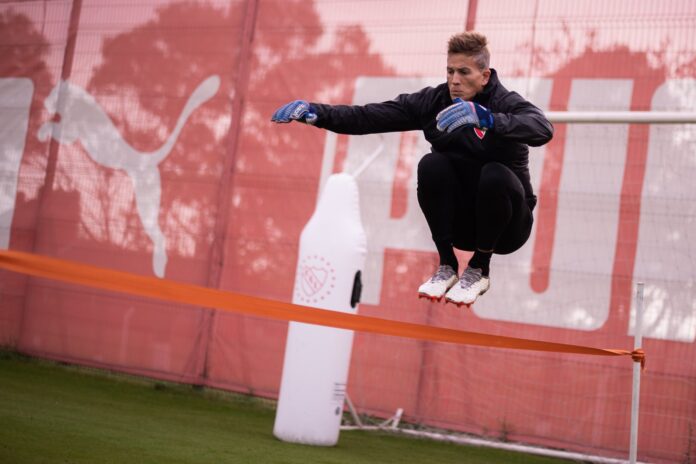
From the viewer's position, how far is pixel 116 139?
7.82 m

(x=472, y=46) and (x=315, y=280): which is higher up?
(x=472, y=46)

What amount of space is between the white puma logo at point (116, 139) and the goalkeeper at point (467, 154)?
4.07 m

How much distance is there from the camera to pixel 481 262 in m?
3.68

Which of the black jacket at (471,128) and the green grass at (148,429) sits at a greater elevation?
the black jacket at (471,128)

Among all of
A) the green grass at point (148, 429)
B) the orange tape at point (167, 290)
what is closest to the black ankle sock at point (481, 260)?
the orange tape at point (167, 290)

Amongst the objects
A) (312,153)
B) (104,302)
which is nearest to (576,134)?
(312,153)

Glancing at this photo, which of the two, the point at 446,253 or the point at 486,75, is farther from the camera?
the point at 446,253

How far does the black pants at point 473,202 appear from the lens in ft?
10.8

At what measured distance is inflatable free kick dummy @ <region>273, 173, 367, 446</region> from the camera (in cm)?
541

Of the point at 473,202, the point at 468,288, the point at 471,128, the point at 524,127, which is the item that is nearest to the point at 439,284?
the point at 468,288

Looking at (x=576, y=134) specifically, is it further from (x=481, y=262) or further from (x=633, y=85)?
(x=481, y=262)

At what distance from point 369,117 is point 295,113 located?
33cm

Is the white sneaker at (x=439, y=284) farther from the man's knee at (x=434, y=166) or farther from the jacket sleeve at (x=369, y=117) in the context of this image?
the jacket sleeve at (x=369, y=117)

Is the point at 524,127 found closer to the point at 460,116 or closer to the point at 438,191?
the point at 460,116
